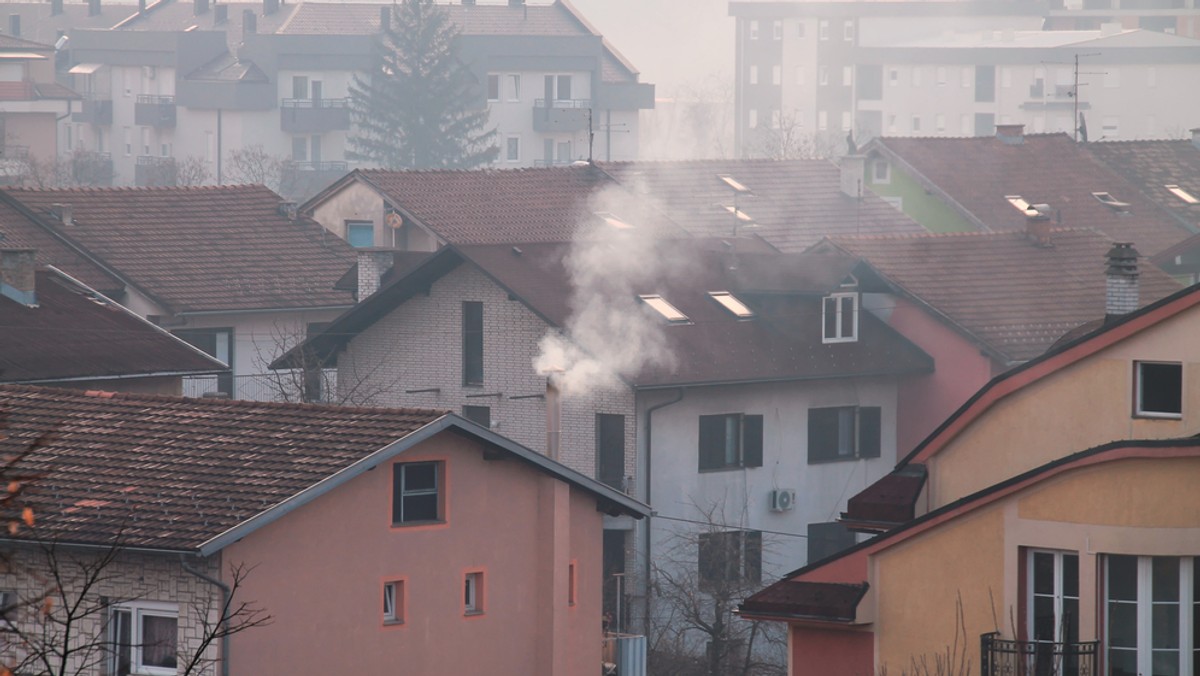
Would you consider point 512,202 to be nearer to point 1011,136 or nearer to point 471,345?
point 471,345

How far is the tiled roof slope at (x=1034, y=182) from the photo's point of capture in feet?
173

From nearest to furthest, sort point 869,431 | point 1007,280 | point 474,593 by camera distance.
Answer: point 474,593 < point 869,431 < point 1007,280

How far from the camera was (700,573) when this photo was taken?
32562 mm

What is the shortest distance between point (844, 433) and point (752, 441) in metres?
2.04

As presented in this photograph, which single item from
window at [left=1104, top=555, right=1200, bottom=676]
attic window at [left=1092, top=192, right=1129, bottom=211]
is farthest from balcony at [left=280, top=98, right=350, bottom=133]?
window at [left=1104, top=555, right=1200, bottom=676]

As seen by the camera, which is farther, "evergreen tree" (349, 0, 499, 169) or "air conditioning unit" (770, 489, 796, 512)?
"evergreen tree" (349, 0, 499, 169)

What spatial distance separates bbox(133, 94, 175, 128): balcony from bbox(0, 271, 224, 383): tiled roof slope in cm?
6364

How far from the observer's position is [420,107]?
9512 cm

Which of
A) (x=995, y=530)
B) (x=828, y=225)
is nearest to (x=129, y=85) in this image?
(x=828, y=225)

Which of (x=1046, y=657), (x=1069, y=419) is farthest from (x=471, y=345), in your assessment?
(x=1046, y=657)

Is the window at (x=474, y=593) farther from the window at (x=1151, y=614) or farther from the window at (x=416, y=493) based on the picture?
the window at (x=1151, y=614)

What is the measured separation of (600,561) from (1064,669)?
27.2 feet

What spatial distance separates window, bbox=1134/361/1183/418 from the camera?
1733cm

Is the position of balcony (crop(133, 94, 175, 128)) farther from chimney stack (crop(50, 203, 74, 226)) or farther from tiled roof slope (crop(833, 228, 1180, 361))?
tiled roof slope (crop(833, 228, 1180, 361))
